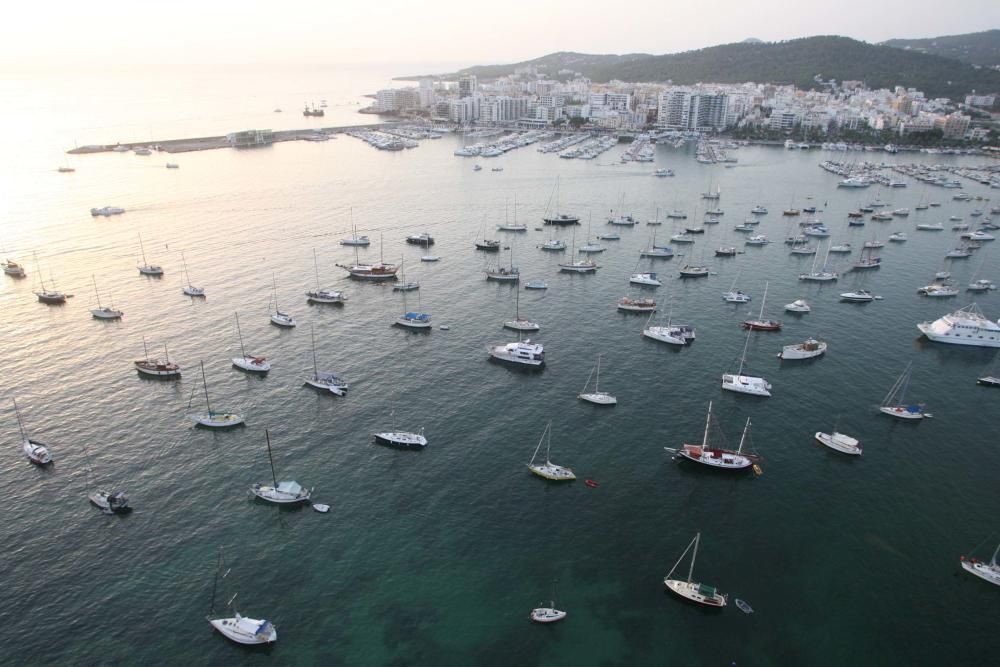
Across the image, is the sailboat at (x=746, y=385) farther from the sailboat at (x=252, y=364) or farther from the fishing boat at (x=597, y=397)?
the sailboat at (x=252, y=364)

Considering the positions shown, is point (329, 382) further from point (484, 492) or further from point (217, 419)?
point (484, 492)

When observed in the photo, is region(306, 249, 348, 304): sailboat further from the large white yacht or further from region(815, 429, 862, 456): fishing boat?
the large white yacht

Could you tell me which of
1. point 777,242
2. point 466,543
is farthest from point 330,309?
point 777,242

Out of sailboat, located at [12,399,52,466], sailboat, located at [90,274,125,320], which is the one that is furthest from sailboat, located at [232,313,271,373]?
sailboat, located at [90,274,125,320]

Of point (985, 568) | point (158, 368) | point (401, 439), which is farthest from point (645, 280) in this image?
point (158, 368)

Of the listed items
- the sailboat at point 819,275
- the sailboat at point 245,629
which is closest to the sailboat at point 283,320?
the sailboat at point 245,629

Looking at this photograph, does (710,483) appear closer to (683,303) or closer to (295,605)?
(295,605)
